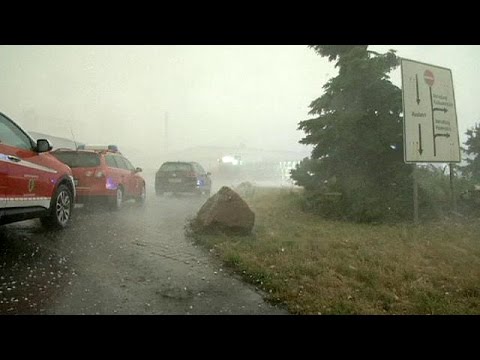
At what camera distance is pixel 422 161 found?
799 centimetres

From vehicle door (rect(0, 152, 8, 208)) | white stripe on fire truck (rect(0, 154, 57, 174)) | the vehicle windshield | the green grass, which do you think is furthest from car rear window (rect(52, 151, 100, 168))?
the vehicle windshield

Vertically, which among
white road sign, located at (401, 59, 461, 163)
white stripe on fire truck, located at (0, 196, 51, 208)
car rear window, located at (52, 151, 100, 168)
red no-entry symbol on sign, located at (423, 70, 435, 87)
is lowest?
white stripe on fire truck, located at (0, 196, 51, 208)

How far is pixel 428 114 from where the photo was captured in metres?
8.33

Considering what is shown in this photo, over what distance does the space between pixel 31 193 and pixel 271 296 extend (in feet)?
13.5

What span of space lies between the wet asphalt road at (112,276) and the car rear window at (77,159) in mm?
2050

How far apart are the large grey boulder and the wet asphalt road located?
0.57 metres

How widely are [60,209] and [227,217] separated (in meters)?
3.23

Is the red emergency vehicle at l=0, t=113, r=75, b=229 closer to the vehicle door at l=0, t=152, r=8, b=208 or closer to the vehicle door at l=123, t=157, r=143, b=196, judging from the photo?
the vehicle door at l=0, t=152, r=8, b=208

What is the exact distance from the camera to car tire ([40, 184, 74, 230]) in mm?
5855

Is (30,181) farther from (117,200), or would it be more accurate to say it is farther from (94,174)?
(117,200)
